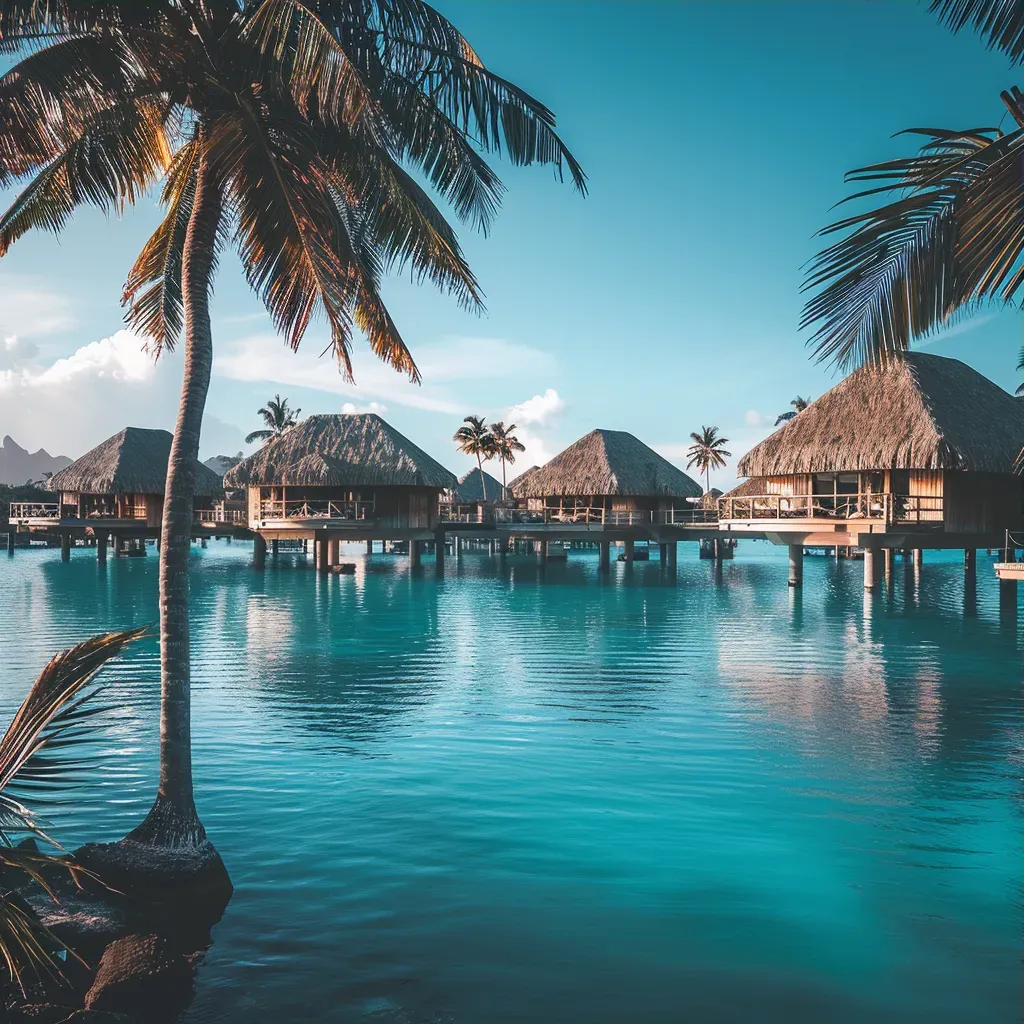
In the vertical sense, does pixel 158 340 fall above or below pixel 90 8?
below

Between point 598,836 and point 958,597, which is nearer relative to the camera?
point 598,836

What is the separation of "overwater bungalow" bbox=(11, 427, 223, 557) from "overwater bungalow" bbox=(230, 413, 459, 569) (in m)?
6.30

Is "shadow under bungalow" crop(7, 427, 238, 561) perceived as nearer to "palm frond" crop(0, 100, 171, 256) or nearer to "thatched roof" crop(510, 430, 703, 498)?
"thatched roof" crop(510, 430, 703, 498)

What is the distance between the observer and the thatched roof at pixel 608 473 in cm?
3997

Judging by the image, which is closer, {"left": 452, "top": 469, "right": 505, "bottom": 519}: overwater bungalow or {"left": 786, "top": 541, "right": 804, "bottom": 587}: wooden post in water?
{"left": 786, "top": 541, "right": 804, "bottom": 587}: wooden post in water

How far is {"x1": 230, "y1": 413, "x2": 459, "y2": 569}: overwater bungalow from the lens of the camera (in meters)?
36.1

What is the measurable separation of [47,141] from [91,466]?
41442mm

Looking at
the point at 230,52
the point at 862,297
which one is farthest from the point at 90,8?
the point at 862,297

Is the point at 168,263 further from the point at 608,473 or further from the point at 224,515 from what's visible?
the point at 224,515

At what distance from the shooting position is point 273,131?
6812mm

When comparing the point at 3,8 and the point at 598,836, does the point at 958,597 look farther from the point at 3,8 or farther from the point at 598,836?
the point at 3,8

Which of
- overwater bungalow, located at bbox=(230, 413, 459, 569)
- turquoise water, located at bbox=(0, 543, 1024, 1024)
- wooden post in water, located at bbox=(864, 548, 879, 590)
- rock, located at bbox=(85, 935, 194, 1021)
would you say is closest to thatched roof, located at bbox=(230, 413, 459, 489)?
overwater bungalow, located at bbox=(230, 413, 459, 569)

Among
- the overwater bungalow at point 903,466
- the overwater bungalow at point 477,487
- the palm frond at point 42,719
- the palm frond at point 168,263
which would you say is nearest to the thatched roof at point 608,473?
the overwater bungalow at point 903,466

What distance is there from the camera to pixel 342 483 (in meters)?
36.3
